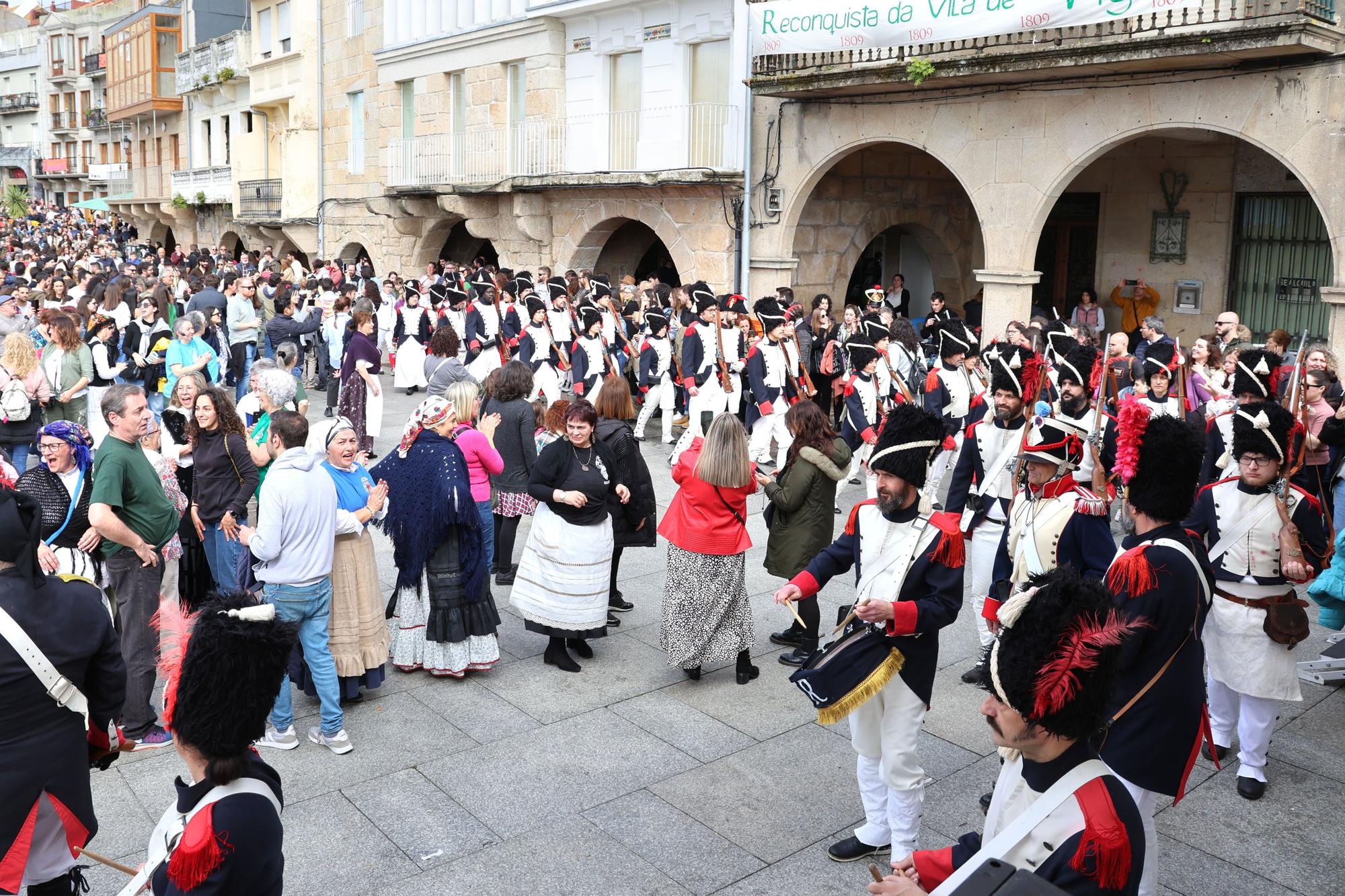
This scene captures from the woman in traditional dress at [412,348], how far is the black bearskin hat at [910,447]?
12869 mm

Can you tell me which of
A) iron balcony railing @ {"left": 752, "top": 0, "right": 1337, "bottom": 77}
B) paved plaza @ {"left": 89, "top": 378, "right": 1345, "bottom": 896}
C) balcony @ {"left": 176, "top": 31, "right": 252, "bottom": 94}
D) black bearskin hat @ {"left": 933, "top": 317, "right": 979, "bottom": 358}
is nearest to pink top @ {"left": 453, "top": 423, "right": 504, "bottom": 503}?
paved plaza @ {"left": 89, "top": 378, "right": 1345, "bottom": 896}

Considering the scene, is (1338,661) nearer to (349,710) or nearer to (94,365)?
A: (349,710)

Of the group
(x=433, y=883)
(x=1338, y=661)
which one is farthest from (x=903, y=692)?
(x=1338, y=661)

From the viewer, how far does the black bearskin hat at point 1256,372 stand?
7379mm

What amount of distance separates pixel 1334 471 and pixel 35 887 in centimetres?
815

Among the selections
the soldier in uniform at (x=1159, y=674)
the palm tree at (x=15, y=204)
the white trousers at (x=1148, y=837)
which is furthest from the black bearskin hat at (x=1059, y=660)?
the palm tree at (x=15, y=204)

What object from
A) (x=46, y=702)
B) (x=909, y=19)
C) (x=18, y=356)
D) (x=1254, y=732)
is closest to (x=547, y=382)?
(x=909, y=19)

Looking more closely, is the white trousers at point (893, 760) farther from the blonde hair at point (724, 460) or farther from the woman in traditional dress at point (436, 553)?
the woman in traditional dress at point (436, 553)

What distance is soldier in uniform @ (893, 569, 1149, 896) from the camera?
262cm

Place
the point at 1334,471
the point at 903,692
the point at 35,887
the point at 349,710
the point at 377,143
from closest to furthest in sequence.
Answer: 1. the point at 35,887
2. the point at 903,692
3. the point at 349,710
4. the point at 1334,471
5. the point at 377,143

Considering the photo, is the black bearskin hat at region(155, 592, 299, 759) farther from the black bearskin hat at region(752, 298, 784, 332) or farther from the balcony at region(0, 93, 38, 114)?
the balcony at region(0, 93, 38, 114)

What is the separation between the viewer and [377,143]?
27.1 meters

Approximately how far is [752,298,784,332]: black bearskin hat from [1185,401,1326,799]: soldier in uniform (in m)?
7.34

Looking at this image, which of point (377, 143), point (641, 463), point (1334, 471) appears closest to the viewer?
point (641, 463)
